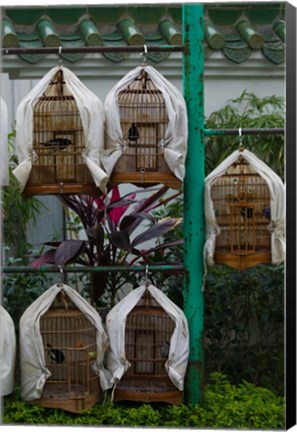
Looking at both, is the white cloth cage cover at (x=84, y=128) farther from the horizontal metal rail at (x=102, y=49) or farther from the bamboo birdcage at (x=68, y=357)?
the bamboo birdcage at (x=68, y=357)

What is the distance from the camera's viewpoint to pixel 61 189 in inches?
126

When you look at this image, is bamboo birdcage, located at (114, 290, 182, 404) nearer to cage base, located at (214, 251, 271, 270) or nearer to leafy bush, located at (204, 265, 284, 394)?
cage base, located at (214, 251, 271, 270)

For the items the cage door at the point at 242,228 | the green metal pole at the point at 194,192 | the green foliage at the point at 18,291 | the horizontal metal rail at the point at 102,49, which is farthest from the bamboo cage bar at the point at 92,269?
the horizontal metal rail at the point at 102,49

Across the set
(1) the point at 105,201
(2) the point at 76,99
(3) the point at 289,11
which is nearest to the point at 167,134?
(2) the point at 76,99

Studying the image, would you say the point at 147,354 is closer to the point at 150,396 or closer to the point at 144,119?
the point at 150,396

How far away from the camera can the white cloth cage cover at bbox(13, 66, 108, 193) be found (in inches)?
124

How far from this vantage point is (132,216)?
12.4 ft

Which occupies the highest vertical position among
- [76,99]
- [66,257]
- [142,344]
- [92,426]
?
[76,99]

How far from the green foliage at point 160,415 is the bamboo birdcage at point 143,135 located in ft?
2.96

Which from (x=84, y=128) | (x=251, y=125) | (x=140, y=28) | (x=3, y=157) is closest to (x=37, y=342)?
(x=3, y=157)

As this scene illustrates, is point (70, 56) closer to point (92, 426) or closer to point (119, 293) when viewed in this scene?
point (119, 293)

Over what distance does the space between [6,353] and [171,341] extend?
638mm

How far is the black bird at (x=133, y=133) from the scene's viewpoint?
323 centimetres

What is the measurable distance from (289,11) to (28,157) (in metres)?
1.11
